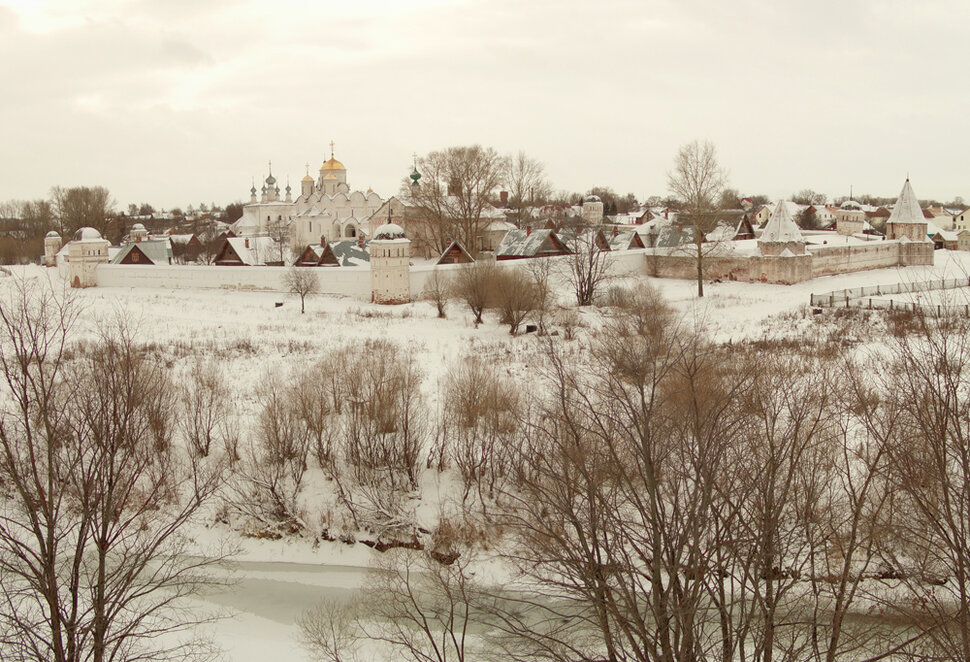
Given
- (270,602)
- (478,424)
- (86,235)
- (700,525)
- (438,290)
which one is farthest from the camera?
(86,235)

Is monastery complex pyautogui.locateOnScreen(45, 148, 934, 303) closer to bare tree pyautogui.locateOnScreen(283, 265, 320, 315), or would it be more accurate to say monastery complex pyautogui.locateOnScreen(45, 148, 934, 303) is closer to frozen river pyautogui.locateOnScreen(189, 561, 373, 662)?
bare tree pyautogui.locateOnScreen(283, 265, 320, 315)

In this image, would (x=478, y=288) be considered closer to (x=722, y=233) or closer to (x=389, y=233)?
(x=389, y=233)

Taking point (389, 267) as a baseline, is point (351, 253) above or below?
above

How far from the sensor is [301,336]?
20.7 metres

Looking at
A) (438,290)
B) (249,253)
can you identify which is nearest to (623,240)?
(438,290)

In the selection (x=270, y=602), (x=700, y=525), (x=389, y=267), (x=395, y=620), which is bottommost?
(x=270, y=602)

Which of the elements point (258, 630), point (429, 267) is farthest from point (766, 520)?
point (429, 267)

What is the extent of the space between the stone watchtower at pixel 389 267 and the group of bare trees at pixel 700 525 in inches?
488

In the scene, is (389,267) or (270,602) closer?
(270,602)

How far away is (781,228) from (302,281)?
607 inches

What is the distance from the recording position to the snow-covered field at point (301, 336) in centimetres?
1048

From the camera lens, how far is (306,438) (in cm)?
1299

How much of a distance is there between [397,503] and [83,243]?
2209 cm

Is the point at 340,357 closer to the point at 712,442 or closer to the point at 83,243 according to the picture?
the point at 712,442
